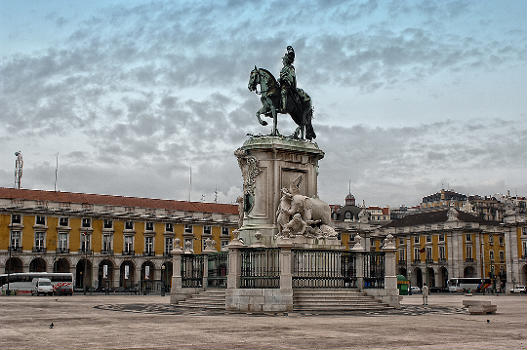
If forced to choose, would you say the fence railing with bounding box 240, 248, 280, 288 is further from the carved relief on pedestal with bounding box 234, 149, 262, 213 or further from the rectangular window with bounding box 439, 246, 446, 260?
the rectangular window with bounding box 439, 246, 446, 260

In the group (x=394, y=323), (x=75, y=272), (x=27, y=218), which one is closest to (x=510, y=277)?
(x=75, y=272)

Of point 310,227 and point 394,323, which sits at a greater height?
point 310,227

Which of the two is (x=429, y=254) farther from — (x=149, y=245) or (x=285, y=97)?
(x=285, y=97)

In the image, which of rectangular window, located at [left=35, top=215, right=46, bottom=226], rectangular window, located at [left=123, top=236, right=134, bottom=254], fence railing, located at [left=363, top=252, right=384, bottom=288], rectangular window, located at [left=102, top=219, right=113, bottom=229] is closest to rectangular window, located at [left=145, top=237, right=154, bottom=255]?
rectangular window, located at [left=123, top=236, right=134, bottom=254]

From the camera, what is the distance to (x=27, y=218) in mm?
74250

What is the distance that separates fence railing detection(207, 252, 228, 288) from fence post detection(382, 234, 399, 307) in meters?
5.91

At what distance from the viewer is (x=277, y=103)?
84.5ft

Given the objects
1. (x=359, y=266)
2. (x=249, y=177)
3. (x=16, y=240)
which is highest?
(x=249, y=177)

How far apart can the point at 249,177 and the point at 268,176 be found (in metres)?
0.73

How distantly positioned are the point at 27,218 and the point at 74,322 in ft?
201

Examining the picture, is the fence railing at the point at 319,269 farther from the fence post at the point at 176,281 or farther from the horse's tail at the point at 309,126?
the fence post at the point at 176,281

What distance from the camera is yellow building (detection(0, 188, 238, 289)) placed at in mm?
73875

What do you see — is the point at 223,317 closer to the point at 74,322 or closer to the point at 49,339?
the point at 74,322

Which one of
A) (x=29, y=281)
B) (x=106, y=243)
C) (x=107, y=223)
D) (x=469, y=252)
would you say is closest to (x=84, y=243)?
(x=106, y=243)
